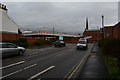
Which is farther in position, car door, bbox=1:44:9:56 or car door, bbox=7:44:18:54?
car door, bbox=7:44:18:54

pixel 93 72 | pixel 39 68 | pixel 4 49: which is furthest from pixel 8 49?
pixel 93 72

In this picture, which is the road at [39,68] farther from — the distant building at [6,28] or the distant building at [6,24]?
the distant building at [6,24]

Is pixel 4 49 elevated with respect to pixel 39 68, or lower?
elevated

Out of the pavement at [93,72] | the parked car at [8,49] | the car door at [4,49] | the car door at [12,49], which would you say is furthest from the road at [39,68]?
the car door at [12,49]

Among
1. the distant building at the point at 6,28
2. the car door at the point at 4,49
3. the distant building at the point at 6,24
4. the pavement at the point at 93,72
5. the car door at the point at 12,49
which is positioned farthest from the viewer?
the distant building at the point at 6,24

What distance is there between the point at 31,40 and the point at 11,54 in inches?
741

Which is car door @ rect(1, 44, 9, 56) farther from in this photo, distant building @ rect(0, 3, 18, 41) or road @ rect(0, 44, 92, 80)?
distant building @ rect(0, 3, 18, 41)

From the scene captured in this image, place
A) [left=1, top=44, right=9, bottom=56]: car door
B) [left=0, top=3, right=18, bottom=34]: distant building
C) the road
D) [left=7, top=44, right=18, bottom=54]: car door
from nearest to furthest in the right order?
the road < [left=1, top=44, right=9, bottom=56]: car door < [left=7, top=44, right=18, bottom=54]: car door < [left=0, top=3, right=18, bottom=34]: distant building

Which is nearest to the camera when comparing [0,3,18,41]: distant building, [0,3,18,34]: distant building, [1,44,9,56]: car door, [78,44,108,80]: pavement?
[78,44,108,80]: pavement

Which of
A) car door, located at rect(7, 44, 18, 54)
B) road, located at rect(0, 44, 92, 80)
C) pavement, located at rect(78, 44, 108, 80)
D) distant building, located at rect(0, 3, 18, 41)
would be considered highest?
distant building, located at rect(0, 3, 18, 41)

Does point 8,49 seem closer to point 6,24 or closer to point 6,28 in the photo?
point 6,28

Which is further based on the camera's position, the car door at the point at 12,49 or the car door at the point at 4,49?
the car door at the point at 12,49

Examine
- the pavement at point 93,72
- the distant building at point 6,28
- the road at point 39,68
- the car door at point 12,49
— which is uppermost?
the distant building at point 6,28

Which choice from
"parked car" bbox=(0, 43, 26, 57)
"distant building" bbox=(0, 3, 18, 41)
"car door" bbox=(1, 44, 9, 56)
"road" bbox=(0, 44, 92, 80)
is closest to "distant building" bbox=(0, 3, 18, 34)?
"distant building" bbox=(0, 3, 18, 41)
